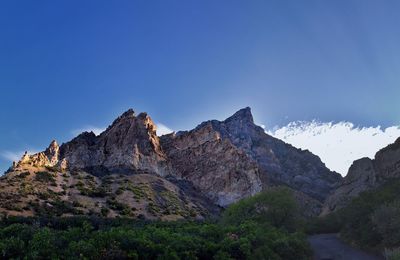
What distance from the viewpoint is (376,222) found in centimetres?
4281

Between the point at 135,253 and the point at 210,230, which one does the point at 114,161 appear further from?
the point at 135,253

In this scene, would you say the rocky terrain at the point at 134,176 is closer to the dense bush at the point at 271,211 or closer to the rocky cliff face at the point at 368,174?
the rocky cliff face at the point at 368,174

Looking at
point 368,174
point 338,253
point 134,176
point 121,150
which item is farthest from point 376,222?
point 121,150

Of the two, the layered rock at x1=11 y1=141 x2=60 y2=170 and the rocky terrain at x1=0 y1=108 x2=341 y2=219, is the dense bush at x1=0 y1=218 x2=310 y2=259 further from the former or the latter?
the layered rock at x1=11 y1=141 x2=60 y2=170

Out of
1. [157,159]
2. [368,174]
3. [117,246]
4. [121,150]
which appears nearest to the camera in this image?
[117,246]

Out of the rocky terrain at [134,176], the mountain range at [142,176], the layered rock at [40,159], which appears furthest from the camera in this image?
the layered rock at [40,159]

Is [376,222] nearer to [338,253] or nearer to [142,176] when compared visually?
[338,253]

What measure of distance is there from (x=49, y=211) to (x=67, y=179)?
86.1ft

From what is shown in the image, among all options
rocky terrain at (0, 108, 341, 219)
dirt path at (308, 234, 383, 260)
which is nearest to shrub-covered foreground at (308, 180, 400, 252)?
dirt path at (308, 234, 383, 260)

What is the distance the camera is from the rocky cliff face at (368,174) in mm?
88531

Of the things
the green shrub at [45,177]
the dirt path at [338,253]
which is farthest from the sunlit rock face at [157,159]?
the dirt path at [338,253]

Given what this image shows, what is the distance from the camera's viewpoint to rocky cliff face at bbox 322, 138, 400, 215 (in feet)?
290

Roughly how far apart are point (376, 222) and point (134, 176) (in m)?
71.4

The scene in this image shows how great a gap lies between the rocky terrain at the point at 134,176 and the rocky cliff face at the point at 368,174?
14.4m
